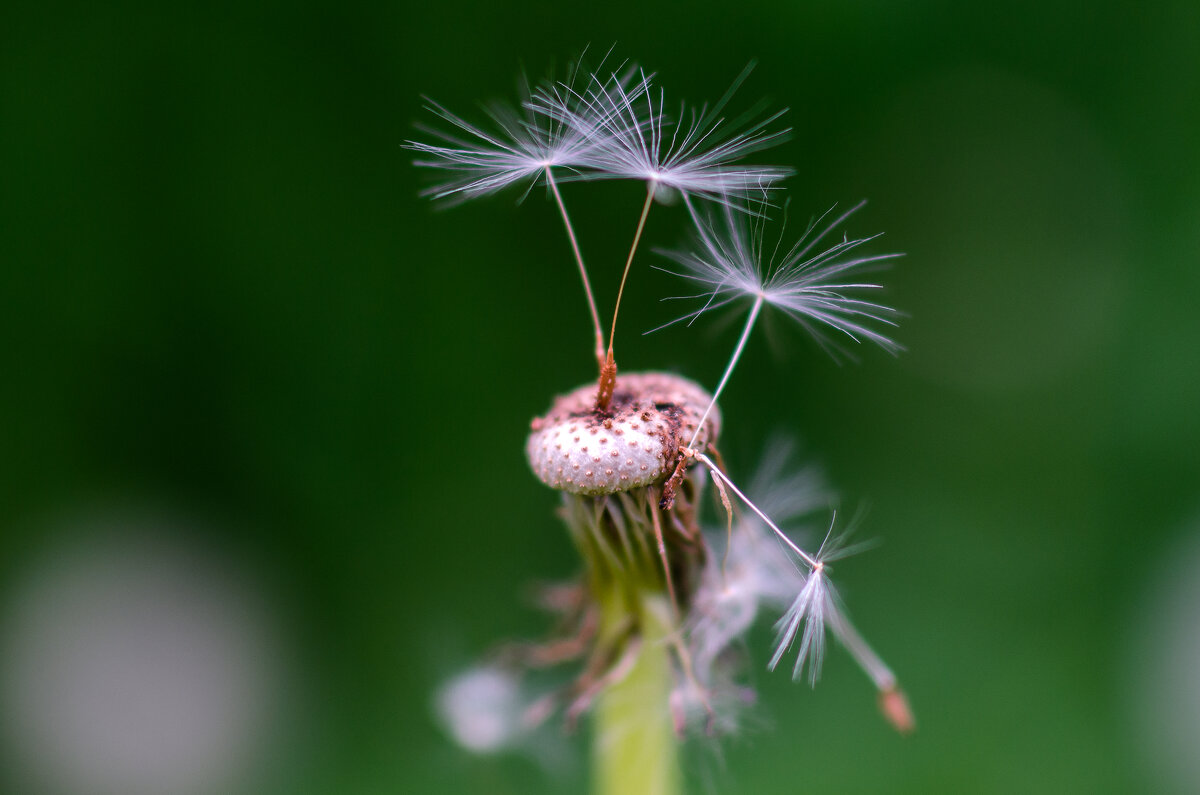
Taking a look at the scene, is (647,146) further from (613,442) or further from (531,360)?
(531,360)

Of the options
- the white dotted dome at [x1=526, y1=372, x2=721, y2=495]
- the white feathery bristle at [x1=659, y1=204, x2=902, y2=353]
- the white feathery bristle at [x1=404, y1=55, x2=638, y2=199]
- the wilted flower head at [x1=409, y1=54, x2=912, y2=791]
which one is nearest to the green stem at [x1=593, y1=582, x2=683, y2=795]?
the wilted flower head at [x1=409, y1=54, x2=912, y2=791]

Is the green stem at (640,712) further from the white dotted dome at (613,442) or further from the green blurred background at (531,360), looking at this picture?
the green blurred background at (531,360)

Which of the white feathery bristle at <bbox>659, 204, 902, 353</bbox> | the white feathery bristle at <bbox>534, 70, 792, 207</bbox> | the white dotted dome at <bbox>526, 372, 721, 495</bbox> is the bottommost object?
the white dotted dome at <bbox>526, 372, 721, 495</bbox>

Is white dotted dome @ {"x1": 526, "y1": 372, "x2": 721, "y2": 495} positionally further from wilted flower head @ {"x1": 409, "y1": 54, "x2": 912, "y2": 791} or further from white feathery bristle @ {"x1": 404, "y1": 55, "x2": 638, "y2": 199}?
white feathery bristle @ {"x1": 404, "y1": 55, "x2": 638, "y2": 199}

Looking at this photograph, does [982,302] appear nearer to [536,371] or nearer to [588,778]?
[536,371]

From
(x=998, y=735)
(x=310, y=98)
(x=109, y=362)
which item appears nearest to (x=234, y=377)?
(x=109, y=362)
